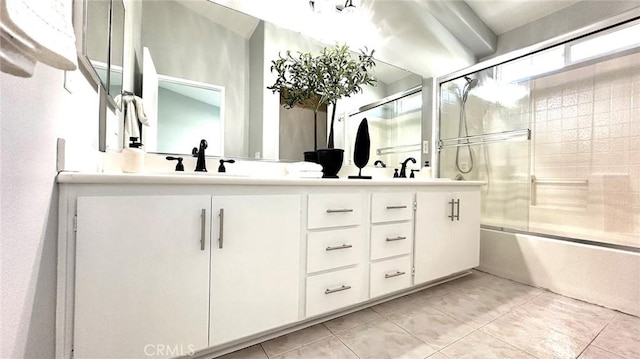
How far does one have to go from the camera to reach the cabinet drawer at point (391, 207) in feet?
5.05

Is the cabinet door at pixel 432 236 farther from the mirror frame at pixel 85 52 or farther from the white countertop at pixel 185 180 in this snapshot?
the mirror frame at pixel 85 52

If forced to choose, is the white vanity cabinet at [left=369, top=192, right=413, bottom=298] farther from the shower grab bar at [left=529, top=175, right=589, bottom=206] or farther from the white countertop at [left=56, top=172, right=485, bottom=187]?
the shower grab bar at [left=529, top=175, right=589, bottom=206]

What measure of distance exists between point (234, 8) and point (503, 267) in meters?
2.81

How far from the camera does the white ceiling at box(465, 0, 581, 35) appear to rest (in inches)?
90.7

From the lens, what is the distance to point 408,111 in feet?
8.61

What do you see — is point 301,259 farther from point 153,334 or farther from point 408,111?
point 408,111

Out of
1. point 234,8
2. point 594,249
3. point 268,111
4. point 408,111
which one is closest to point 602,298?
point 594,249

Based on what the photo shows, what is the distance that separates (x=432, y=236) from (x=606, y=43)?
1.97 meters

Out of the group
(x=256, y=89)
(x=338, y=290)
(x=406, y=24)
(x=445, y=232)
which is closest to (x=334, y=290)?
(x=338, y=290)

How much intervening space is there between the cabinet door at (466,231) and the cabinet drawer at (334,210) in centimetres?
91

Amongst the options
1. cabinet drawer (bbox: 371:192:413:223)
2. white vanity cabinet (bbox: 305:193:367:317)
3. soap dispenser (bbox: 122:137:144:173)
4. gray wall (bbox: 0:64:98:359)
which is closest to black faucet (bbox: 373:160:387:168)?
cabinet drawer (bbox: 371:192:413:223)

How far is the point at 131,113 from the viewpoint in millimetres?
1435

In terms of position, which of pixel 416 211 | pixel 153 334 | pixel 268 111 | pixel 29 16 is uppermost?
pixel 268 111

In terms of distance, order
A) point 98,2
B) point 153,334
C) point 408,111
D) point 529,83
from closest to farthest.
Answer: point 153,334
point 98,2
point 529,83
point 408,111
